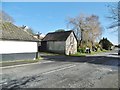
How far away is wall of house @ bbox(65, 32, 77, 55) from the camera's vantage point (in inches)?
2026

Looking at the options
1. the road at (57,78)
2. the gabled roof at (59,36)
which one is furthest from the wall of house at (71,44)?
the road at (57,78)

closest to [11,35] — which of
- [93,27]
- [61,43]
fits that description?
[61,43]

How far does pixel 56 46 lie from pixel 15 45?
96.5 feet

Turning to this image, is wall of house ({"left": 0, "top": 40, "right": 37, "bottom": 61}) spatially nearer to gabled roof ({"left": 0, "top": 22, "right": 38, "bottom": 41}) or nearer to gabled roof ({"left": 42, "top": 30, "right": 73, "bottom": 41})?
gabled roof ({"left": 0, "top": 22, "right": 38, "bottom": 41})

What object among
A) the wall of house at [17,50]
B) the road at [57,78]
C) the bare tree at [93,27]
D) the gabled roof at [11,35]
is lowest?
the road at [57,78]

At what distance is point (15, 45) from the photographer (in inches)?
934

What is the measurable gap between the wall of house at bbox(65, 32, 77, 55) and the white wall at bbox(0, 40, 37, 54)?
25186 mm

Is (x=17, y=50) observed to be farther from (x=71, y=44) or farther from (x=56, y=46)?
(x=71, y=44)

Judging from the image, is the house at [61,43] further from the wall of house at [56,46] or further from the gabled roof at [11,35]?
the gabled roof at [11,35]

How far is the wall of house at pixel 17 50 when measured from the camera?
73.0 ft

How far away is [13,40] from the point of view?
77.2 feet

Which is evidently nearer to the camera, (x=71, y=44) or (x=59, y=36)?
(x=71, y=44)

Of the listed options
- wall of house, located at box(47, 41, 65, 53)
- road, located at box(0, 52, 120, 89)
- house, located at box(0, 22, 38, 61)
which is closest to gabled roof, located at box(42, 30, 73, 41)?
wall of house, located at box(47, 41, 65, 53)

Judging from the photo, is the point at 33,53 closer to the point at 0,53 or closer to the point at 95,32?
the point at 0,53
